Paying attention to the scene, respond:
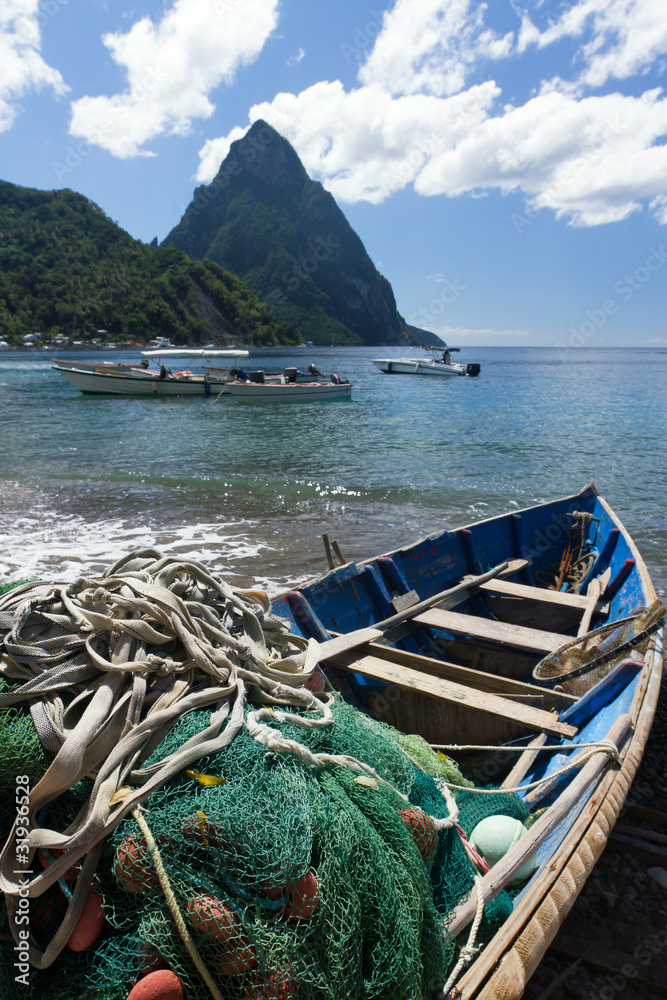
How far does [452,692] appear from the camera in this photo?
3.91 m

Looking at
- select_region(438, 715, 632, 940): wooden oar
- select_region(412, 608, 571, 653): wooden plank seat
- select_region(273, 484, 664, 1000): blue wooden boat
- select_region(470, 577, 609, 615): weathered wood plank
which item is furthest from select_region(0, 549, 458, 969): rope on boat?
select_region(470, 577, 609, 615): weathered wood plank

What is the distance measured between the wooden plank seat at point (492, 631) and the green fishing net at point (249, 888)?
3.19 meters

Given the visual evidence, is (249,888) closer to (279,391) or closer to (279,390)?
(279,390)

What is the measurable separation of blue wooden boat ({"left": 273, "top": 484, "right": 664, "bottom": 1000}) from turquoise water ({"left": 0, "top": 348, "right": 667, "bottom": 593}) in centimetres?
305

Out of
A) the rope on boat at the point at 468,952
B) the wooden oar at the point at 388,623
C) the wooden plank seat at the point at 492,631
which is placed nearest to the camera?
the rope on boat at the point at 468,952

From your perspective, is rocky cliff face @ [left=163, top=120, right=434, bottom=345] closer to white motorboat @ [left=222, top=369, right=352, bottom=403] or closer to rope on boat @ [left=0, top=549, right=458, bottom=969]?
white motorboat @ [left=222, top=369, right=352, bottom=403]

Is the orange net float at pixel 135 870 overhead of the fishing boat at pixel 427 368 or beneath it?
beneath

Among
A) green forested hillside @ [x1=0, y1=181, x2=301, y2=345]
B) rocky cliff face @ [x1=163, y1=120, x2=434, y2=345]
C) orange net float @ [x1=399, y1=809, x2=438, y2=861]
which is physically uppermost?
rocky cliff face @ [x1=163, y1=120, x2=434, y2=345]

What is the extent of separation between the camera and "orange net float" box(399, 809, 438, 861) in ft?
6.83

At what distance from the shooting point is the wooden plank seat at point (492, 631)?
16.0 feet

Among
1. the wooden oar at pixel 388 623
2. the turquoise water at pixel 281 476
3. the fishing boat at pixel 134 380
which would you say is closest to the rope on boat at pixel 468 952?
the wooden oar at pixel 388 623

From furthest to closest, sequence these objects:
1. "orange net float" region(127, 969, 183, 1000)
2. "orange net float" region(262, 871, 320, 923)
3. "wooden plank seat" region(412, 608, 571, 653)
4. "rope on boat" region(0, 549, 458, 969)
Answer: "wooden plank seat" region(412, 608, 571, 653) < "rope on boat" region(0, 549, 458, 969) < "orange net float" region(262, 871, 320, 923) < "orange net float" region(127, 969, 183, 1000)

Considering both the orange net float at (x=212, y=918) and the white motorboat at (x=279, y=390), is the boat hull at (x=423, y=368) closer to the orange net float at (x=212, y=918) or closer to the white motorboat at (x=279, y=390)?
the white motorboat at (x=279, y=390)

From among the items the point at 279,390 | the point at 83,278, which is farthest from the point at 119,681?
the point at 83,278
